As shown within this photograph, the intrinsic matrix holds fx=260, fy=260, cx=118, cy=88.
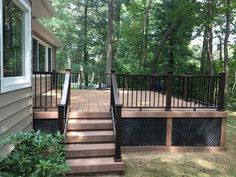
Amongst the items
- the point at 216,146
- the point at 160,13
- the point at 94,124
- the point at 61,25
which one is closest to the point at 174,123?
the point at 216,146

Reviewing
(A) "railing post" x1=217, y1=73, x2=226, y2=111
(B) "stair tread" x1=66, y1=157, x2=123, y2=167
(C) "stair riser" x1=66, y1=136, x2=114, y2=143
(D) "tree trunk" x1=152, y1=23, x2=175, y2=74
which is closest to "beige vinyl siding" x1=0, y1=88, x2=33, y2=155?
(C) "stair riser" x1=66, y1=136, x2=114, y2=143

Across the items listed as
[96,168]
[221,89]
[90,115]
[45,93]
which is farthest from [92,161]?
[221,89]

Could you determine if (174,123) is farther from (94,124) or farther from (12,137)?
(12,137)

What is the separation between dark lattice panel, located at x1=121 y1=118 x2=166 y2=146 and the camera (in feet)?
18.6

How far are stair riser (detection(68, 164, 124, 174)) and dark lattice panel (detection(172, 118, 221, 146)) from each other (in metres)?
1.87

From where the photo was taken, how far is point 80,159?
461cm

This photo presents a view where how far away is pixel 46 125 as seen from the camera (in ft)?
17.5

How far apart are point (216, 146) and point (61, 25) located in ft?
62.5

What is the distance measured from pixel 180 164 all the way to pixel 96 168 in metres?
1.67

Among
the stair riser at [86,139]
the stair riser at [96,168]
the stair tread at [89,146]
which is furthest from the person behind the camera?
the stair riser at [86,139]

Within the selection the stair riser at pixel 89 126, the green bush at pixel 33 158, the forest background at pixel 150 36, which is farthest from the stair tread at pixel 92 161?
the forest background at pixel 150 36

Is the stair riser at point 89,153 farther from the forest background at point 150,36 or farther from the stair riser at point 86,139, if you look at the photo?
the forest background at point 150,36

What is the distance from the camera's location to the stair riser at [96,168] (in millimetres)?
4340

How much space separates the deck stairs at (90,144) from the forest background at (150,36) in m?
7.27
